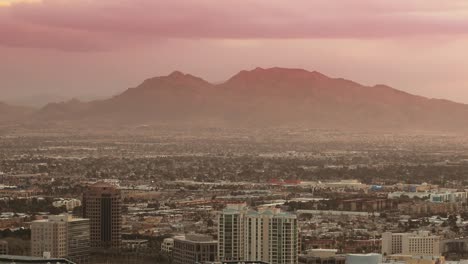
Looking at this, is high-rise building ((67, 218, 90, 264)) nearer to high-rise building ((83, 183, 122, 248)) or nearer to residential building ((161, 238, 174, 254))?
residential building ((161, 238, 174, 254))

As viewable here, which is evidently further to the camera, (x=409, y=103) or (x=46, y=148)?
(x=409, y=103)

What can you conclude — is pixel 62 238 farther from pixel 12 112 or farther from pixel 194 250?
pixel 12 112

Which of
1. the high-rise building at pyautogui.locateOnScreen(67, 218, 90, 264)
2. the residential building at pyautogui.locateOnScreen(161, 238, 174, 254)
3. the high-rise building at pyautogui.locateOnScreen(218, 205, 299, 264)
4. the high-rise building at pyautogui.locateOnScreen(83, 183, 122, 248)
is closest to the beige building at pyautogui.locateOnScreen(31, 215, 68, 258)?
the high-rise building at pyautogui.locateOnScreen(67, 218, 90, 264)

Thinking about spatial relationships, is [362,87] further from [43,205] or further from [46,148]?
[43,205]

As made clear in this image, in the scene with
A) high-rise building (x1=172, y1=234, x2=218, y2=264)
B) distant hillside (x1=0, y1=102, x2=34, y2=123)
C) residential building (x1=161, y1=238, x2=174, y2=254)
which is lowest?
residential building (x1=161, y1=238, x2=174, y2=254)

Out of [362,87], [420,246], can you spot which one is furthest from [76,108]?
[420,246]

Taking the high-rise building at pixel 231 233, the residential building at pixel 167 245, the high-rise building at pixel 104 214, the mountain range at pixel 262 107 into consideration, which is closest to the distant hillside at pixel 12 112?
the mountain range at pixel 262 107
